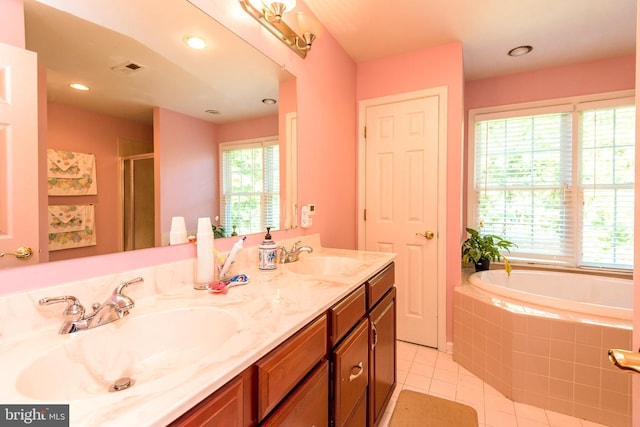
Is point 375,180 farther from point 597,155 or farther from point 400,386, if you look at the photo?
point 597,155

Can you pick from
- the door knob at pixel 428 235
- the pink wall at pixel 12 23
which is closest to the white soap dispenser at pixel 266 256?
the pink wall at pixel 12 23

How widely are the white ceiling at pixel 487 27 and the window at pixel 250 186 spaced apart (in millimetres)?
922

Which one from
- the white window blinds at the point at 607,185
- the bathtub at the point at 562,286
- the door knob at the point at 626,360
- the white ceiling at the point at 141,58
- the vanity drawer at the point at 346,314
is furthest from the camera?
the white window blinds at the point at 607,185

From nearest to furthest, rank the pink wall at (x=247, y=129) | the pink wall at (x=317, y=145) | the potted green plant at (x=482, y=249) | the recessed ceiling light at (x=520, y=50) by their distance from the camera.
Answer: the pink wall at (x=317, y=145), the pink wall at (x=247, y=129), the recessed ceiling light at (x=520, y=50), the potted green plant at (x=482, y=249)

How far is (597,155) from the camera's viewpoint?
8.48ft

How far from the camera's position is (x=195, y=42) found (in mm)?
1198

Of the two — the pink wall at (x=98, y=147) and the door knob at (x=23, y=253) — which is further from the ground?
the pink wall at (x=98, y=147)

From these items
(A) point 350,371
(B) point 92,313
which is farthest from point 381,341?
(B) point 92,313

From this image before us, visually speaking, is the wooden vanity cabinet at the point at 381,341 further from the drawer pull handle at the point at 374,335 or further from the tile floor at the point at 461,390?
the tile floor at the point at 461,390

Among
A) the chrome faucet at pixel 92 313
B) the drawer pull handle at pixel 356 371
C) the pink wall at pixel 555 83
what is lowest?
the drawer pull handle at pixel 356 371

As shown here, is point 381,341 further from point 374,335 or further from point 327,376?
point 327,376

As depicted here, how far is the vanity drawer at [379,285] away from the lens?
1.40m

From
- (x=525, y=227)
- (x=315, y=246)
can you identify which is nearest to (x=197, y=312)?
(x=315, y=246)

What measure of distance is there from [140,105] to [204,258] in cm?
59
